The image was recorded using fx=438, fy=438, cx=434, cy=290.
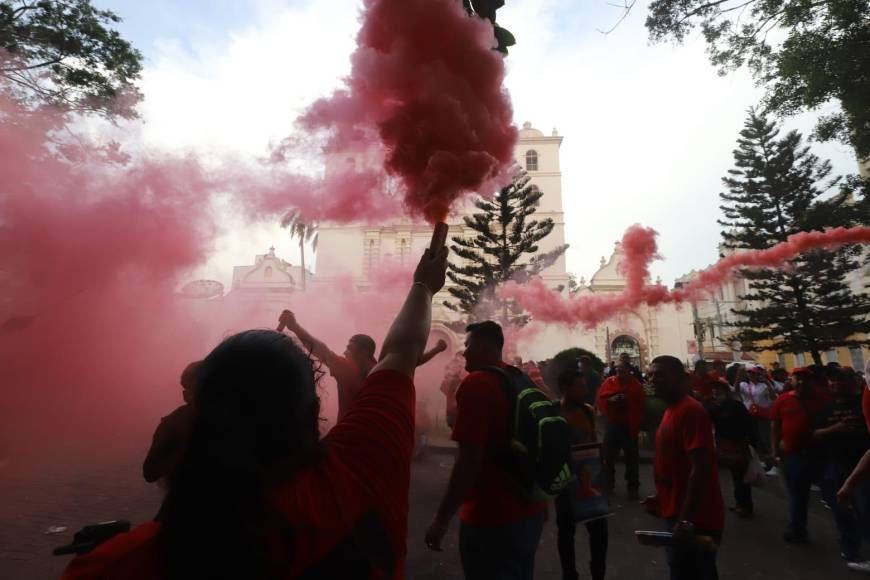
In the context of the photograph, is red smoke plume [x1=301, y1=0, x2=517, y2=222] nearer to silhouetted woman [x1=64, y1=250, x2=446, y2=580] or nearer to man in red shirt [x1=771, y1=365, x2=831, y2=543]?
silhouetted woman [x1=64, y1=250, x2=446, y2=580]

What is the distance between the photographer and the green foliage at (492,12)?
4516 millimetres

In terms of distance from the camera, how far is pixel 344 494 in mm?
881

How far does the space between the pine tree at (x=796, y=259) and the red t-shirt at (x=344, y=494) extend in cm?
2169

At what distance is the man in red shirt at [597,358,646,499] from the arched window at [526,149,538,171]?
82.6ft

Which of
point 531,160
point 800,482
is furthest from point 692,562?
point 531,160

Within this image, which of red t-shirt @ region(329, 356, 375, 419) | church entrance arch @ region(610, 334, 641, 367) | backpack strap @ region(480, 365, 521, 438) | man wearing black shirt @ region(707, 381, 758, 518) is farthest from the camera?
church entrance arch @ region(610, 334, 641, 367)

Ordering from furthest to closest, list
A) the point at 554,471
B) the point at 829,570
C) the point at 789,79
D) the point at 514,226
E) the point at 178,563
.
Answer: the point at 514,226 → the point at 789,79 → the point at 829,570 → the point at 554,471 → the point at 178,563

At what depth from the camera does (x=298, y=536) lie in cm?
79

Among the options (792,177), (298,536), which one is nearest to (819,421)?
(298,536)

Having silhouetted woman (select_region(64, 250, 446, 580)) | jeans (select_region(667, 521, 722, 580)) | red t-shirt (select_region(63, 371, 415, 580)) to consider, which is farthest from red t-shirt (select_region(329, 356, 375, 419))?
silhouetted woman (select_region(64, 250, 446, 580))

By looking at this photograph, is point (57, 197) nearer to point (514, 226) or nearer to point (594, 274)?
point (514, 226)

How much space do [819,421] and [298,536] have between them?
21.4 ft

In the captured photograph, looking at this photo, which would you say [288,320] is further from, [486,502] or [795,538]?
[795,538]

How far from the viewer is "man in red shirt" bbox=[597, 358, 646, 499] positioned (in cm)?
667
